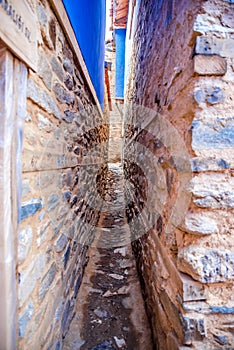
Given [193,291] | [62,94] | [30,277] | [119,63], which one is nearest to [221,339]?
[193,291]

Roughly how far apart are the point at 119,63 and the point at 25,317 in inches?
394

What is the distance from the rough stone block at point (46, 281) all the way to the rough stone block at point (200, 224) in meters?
0.79

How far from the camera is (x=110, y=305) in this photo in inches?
70.2

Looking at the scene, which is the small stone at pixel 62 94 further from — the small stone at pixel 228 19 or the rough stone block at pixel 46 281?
the rough stone block at pixel 46 281

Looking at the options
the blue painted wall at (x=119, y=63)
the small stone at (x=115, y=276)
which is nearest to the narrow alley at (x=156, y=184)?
the small stone at (x=115, y=276)

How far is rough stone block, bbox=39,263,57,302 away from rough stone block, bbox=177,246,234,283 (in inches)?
29.3

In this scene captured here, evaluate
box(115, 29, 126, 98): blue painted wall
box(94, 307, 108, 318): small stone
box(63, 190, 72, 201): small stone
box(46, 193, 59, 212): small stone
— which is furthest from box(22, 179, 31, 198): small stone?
box(115, 29, 126, 98): blue painted wall

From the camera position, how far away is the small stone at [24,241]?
31.6 inches

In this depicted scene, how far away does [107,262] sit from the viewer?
2.46 metres

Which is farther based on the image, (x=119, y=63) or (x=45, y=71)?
Answer: (x=119, y=63)

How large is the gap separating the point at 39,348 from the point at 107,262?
1480 millimetres

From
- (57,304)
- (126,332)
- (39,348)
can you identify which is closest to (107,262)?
(126,332)

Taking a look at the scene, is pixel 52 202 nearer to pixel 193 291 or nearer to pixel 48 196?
pixel 48 196

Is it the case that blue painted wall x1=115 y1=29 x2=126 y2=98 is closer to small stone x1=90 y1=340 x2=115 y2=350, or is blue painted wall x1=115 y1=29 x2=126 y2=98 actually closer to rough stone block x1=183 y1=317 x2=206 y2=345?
small stone x1=90 y1=340 x2=115 y2=350
